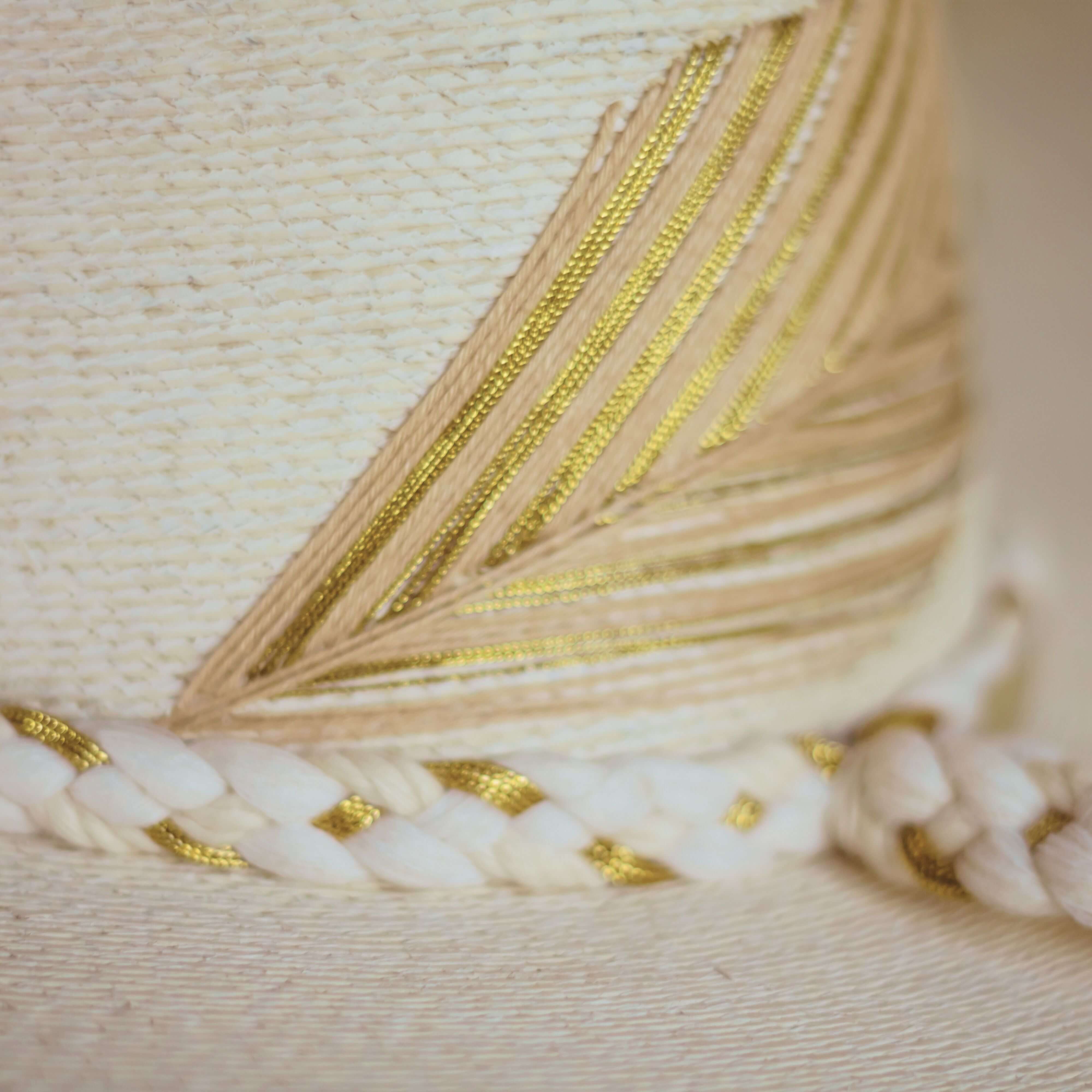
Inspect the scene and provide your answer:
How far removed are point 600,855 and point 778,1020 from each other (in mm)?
100

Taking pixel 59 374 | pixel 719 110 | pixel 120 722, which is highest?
pixel 719 110

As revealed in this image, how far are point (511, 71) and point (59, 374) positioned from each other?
8.3 inches

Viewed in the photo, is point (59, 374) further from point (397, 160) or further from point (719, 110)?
point (719, 110)

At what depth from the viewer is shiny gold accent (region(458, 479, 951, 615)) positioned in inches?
18.8

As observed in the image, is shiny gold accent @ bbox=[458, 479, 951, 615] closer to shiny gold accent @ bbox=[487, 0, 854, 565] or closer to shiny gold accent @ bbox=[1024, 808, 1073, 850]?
shiny gold accent @ bbox=[487, 0, 854, 565]

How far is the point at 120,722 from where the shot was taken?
47cm

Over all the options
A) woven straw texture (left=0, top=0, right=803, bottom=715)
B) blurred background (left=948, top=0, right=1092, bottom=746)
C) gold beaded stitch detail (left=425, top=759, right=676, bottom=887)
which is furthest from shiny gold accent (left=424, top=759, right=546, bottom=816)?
blurred background (left=948, top=0, right=1092, bottom=746)

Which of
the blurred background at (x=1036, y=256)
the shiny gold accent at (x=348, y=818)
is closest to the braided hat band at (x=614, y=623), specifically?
the shiny gold accent at (x=348, y=818)

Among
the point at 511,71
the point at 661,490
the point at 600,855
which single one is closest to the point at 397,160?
the point at 511,71

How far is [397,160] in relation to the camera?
0.43 metres

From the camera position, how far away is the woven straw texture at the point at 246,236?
1.38 feet

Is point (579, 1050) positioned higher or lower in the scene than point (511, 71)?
lower

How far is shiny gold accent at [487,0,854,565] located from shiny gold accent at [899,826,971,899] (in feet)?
0.70

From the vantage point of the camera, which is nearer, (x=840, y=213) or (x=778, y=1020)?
(x=778, y=1020)
